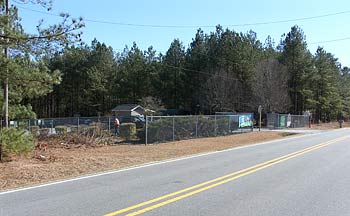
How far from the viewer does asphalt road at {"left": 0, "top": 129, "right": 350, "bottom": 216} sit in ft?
25.8

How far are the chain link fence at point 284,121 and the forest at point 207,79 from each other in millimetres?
5513

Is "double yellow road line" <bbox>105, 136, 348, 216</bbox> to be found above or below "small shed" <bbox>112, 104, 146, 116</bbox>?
below

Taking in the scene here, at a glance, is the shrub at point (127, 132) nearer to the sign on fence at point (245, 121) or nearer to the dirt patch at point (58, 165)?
the dirt patch at point (58, 165)

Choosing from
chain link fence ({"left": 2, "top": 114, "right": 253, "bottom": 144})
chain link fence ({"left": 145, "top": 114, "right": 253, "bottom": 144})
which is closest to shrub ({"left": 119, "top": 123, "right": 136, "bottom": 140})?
chain link fence ({"left": 2, "top": 114, "right": 253, "bottom": 144})

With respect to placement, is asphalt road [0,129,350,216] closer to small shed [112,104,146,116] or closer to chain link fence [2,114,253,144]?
chain link fence [2,114,253,144]

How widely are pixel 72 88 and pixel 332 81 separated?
173 ft

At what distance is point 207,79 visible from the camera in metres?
75.9

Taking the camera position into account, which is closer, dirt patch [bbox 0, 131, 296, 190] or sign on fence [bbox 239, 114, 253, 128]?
dirt patch [bbox 0, 131, 296, 190]

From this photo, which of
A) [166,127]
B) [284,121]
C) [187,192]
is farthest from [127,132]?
[284,121]

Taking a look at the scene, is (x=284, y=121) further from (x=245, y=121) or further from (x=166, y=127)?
(x=166, y=127)

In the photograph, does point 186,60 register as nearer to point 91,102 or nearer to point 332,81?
point 91,102

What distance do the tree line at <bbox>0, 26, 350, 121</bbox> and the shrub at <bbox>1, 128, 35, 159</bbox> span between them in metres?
48.8

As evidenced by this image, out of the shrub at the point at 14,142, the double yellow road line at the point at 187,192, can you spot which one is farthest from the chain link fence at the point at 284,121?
the shrub at the point at 14,142

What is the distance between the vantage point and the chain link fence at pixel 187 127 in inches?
1044
